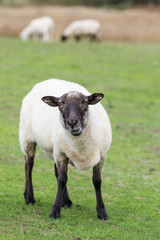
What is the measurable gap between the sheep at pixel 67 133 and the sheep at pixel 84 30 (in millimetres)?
30260

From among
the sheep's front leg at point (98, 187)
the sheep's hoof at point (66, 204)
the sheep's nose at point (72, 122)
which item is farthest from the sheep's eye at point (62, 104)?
the sheep's hoof at point (66, 204)

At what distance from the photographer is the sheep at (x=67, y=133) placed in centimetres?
670

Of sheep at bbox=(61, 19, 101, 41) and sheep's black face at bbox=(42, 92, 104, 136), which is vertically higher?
sheep's black face at bbox=(42, 92, 104, 136)

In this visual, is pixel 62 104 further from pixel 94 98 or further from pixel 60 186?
pixel 60 186

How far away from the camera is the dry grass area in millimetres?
38344

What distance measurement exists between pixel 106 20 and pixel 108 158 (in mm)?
30639

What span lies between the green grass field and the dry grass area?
6.88 metres

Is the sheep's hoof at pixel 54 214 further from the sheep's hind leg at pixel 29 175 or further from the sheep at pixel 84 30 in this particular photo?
the sheep at pixel 84 30

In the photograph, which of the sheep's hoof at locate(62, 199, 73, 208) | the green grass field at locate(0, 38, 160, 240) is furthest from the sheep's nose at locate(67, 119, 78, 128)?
the sheep's hoof at locate(62, 199, 73, 208)

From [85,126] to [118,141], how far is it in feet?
25.4

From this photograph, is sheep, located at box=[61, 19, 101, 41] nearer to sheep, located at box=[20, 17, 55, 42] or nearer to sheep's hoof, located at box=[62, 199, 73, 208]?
sheep, located at box=[20, 17, 55, 42]

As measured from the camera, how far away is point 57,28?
4225 centimetres

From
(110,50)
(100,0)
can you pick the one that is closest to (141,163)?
(110,50)

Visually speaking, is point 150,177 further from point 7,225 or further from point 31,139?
point 7,225
